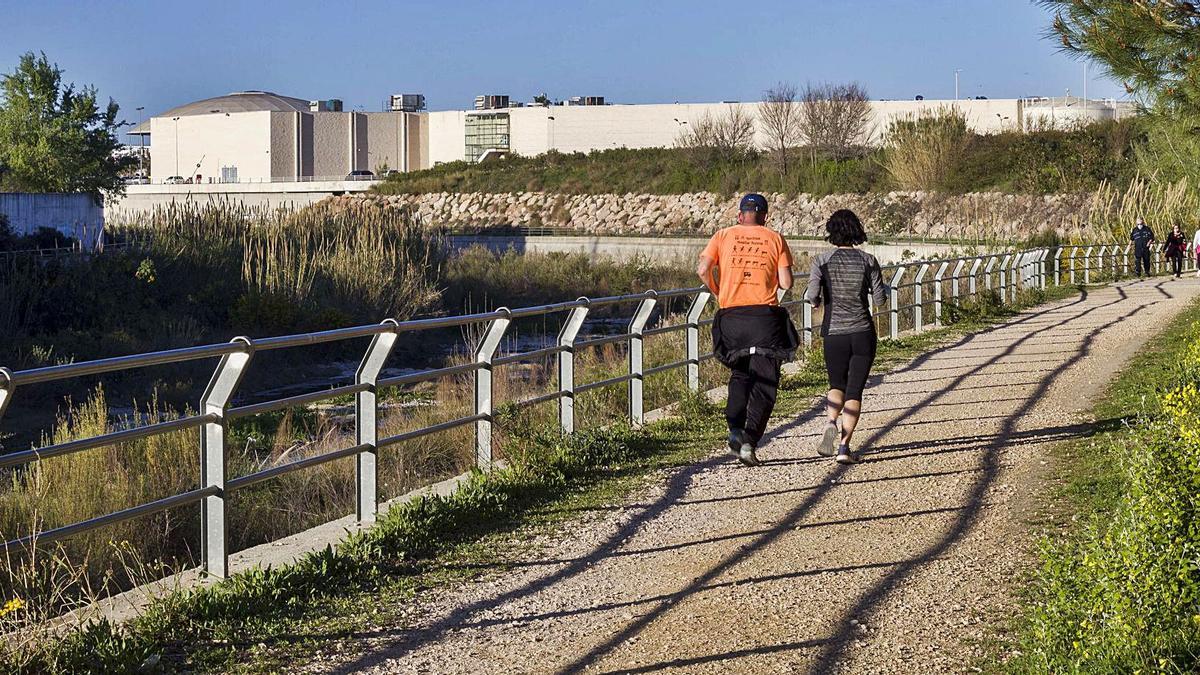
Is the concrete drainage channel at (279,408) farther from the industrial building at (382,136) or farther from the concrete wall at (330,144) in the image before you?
the concrete wall at (330,144)

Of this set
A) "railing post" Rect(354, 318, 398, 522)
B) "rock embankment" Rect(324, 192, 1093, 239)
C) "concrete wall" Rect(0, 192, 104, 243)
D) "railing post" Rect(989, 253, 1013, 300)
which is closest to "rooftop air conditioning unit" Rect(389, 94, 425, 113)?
"rock embankment" Rect(324, 192, 1093, 239)

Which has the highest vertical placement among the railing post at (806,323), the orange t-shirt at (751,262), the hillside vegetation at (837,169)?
the hillside vegetation at (837,169)

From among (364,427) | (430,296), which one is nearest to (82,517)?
(364,427)

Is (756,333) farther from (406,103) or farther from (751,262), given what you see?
(406,103)

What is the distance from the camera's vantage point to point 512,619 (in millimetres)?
6672

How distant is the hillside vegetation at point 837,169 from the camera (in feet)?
243

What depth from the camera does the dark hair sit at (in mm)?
10508

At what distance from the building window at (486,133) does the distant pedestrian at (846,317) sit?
10050 cm

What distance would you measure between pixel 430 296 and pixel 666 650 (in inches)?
1155

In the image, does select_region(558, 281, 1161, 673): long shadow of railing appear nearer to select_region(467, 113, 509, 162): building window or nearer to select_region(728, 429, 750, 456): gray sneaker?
select_region(728, 429, 750, 456): gray sneaker

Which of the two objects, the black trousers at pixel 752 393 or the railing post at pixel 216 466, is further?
the black trousers at pixel 752 393

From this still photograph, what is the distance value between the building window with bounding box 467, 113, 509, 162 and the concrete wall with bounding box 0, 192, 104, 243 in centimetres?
5867

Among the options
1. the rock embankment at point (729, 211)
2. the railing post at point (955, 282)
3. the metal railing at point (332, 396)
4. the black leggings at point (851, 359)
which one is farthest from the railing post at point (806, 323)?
the rock embankment at point (729, 211)

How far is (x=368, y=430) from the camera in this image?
27.9ft
